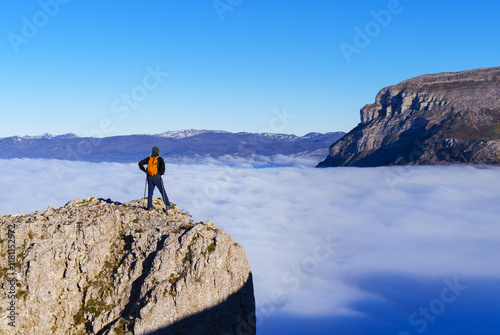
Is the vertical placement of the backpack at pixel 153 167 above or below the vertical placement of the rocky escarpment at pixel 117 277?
above

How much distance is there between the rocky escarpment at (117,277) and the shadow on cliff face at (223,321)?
6cm

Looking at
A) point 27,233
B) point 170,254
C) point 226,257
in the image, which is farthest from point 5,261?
point 226,257

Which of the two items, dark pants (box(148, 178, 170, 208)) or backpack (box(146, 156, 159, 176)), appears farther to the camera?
backpack (box(146, 156, 159, 176))

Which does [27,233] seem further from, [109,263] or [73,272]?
[109,263]

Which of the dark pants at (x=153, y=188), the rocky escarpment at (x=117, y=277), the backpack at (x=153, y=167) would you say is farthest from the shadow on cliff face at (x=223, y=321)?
the backpack at (x=153, y=167)

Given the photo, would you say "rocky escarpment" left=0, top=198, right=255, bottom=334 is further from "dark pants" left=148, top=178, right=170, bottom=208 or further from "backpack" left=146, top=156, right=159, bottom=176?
"backpack" left=146, top=156, right=159, bottom=176

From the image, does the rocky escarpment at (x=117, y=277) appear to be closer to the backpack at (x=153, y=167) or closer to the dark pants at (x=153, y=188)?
the dark pants at (x=153, y=188)

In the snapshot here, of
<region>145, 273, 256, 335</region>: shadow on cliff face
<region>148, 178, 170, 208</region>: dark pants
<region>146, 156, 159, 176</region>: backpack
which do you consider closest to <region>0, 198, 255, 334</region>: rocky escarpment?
<region>145, 273, 256, 335</region>: shadow on cliff face

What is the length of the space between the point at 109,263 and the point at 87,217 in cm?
397

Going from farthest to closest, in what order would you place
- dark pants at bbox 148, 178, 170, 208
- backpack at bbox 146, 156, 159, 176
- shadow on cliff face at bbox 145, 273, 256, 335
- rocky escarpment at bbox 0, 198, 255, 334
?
backpack at bbox 146, 156, 159, 176
dark pants at bbox 148, 178, 170, 208
shadow on cliff face at bbox 145, 273, 256, 335
rocky escarpment at bbox 0, 198, 255, 334

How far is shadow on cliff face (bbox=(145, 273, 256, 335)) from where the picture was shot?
72.9ft

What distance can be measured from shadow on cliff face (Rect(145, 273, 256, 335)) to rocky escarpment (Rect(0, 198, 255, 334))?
60mm

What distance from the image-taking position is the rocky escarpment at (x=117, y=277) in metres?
21.9

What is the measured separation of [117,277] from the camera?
2342 cm
